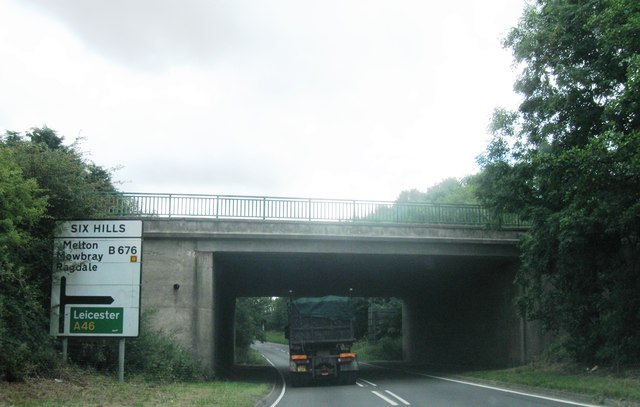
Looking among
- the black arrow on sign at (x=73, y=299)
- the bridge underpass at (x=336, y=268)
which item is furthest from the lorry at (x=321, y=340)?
the black arrow on sign at (x=73, y=299)

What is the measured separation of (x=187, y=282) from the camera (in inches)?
943

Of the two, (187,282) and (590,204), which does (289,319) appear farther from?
(590,204)

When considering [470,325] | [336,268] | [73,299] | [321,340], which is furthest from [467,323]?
[73,299]

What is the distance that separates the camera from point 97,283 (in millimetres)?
15547

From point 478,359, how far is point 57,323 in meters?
22.6

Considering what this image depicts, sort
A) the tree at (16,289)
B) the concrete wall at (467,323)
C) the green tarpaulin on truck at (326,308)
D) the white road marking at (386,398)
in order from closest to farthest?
1. the tree at (16,289)
2. the white road marking at (386,398)
3. the green tarpaulin on truck at (326,308)
4. the concrete wall at (467,323)

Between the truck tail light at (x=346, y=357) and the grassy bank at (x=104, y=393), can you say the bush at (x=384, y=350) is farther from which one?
the grassy bank at (x=104, y=393)

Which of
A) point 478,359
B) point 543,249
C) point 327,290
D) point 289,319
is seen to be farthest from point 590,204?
point 327,290

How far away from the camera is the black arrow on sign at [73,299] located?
15.6 meters

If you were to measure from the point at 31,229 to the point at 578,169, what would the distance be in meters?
14.6

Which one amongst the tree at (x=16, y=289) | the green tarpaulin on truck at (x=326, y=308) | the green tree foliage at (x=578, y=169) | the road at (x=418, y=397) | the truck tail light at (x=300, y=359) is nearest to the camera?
the tree at (x=16, y=289)

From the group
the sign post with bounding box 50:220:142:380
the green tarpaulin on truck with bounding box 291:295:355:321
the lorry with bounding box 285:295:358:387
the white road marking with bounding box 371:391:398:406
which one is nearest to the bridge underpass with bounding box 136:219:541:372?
the green tarpaulin on truck with bounding box 291:295:355:321

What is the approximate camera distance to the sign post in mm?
15484

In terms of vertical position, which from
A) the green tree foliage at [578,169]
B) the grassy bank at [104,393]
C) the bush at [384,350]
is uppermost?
the green tree foliage at [578,169]
